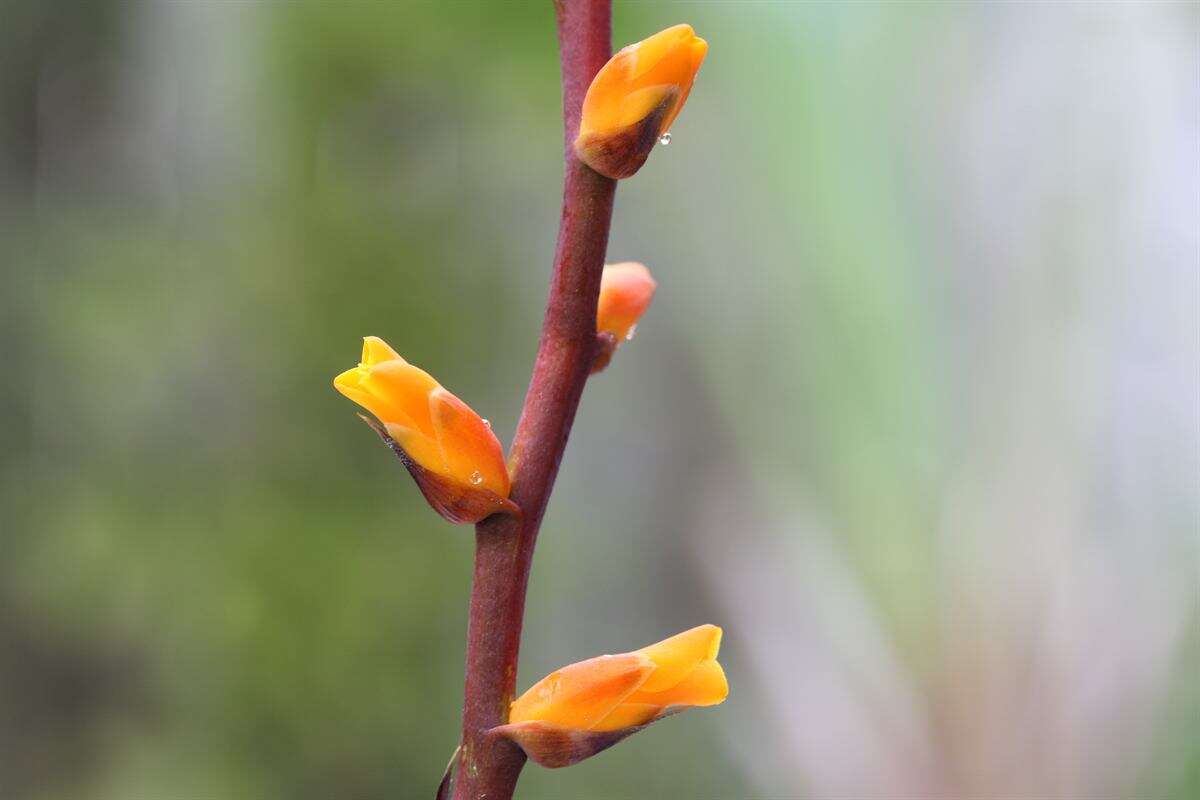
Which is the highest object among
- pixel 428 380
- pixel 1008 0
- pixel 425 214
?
pixel 1008 0

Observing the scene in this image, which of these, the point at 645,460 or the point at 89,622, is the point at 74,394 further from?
the point at 645,460

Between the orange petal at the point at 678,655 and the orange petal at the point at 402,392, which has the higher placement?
the orange petal at the point at 402,392

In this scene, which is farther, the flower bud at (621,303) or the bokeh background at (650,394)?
the bokeh background at (650,394)

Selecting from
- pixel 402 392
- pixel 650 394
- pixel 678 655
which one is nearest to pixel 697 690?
pixel 678 655

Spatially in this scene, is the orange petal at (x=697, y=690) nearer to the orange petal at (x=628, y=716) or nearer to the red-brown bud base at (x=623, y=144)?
the orange petal at (x=628, y=716)

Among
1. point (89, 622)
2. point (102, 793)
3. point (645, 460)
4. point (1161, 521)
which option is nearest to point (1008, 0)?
point (1161, 521)

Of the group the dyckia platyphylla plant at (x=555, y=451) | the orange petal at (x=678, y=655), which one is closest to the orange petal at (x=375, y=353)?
the dyckia platyphylla plant at (x=555, y=451)
